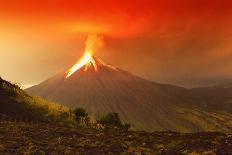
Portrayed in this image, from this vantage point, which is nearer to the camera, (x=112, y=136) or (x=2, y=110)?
(x=112, y=136)

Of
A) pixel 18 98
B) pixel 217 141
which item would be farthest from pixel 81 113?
pixel 217 141

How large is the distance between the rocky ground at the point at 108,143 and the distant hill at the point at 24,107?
11.7 meters

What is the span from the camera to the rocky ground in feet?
73.5

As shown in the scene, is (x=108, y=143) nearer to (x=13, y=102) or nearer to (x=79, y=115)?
(x=13, y=102)

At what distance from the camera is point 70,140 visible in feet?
84.4

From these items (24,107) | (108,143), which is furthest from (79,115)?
(108,143)

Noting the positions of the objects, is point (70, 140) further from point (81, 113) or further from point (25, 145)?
point (81, 113)

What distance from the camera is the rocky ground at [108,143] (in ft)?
73.5

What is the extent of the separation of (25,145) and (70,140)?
8.38ft

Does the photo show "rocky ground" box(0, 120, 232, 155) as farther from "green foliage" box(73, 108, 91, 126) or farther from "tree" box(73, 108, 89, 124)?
"tree" box(73, 108, 89, 124)

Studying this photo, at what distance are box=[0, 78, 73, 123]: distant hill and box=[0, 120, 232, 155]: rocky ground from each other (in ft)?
38.3

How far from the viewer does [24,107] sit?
45.0 metres

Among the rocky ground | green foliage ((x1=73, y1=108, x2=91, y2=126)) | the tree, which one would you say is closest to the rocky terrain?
the rocky ground

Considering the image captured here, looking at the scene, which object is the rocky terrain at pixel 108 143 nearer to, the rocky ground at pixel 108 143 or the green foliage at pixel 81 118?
the rocky ground at pixel 108 143
